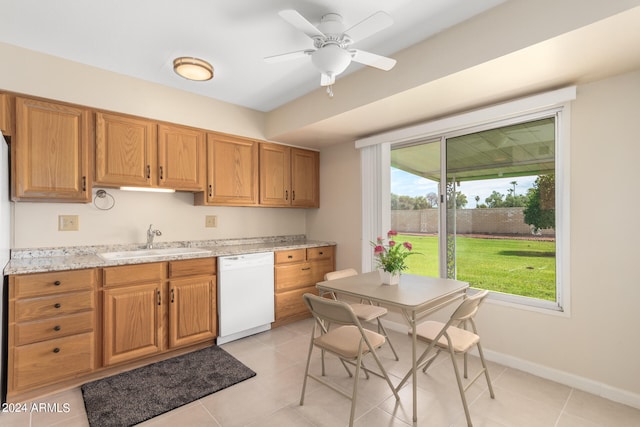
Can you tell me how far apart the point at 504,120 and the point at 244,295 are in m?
2.97

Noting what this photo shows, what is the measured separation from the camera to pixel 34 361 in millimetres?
2070

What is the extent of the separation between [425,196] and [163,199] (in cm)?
285

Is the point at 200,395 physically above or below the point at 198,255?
below

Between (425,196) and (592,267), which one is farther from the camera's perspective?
(425,196)

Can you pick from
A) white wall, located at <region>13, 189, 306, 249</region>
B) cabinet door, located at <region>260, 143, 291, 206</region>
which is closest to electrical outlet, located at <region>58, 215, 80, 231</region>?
white wall, located at <region>13, 189, 306, 249</region>

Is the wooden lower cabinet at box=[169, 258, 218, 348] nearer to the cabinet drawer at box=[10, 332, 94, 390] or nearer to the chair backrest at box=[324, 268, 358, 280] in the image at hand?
the cabinet drawer at box=[10, 332, 94, 390]

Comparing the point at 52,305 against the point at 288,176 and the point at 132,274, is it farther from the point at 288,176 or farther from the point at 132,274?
the point at 288,176

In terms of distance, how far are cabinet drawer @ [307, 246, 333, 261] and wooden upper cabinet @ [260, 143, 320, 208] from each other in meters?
0.65

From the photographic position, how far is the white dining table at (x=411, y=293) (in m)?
1.83

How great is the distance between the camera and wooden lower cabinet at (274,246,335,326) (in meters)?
3.44

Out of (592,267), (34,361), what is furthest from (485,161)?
(34,361)

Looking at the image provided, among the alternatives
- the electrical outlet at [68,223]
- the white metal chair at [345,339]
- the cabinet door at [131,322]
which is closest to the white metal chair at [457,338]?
the white metal chair at [345,339]

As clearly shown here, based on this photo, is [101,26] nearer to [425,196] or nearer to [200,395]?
[200,395]

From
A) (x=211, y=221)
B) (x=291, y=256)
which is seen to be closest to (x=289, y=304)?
(x=291, y=256)
